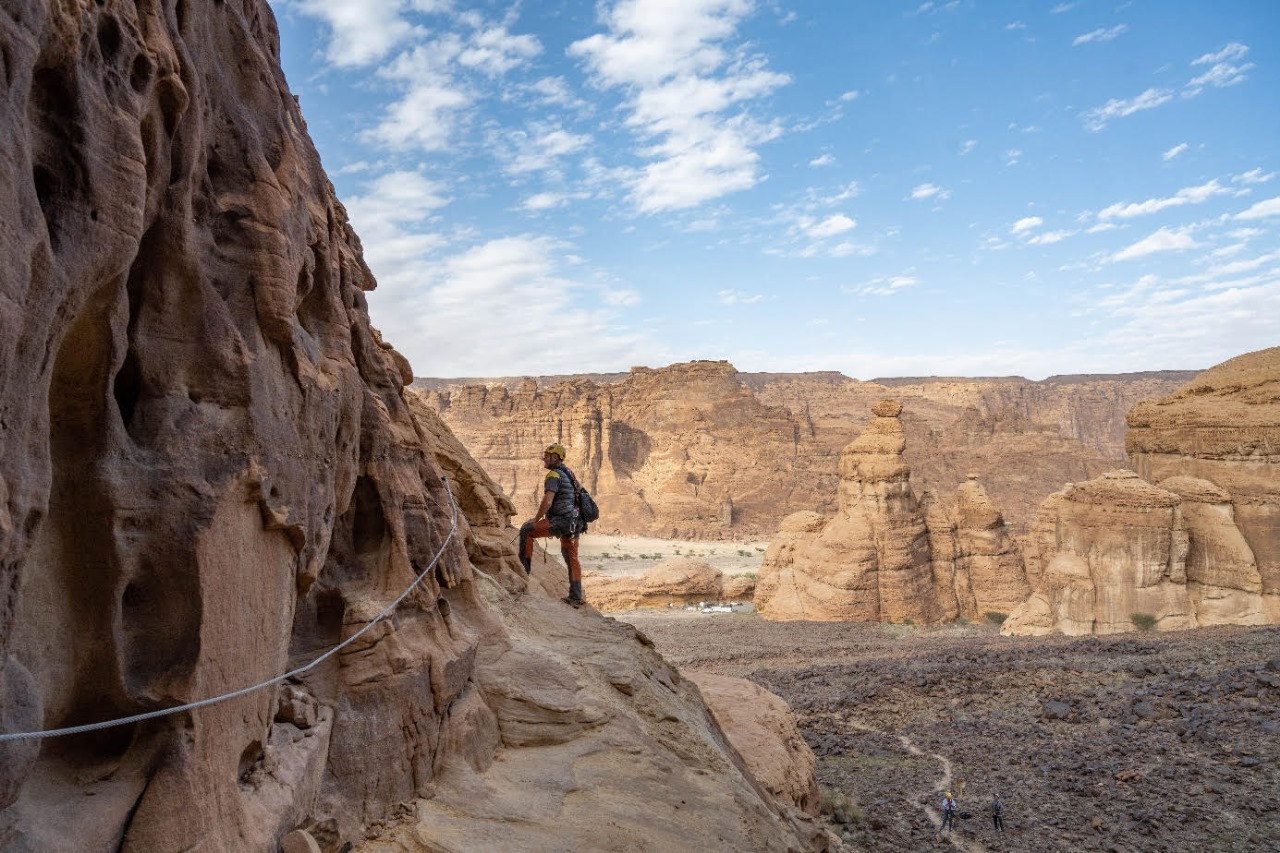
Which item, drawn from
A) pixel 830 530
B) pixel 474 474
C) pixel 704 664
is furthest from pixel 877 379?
pixel 474 474

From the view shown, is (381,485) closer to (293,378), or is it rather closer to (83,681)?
(293,378)

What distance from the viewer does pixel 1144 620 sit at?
20.8 meters

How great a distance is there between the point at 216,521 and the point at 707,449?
56.1 metres

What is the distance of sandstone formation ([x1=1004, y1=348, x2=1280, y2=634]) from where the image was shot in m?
20.4

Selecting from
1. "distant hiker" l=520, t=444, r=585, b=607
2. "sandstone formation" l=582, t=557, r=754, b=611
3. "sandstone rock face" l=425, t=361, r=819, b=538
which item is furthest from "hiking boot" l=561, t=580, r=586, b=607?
"sandstone rock face" l=425, t=361, r=819, b=538

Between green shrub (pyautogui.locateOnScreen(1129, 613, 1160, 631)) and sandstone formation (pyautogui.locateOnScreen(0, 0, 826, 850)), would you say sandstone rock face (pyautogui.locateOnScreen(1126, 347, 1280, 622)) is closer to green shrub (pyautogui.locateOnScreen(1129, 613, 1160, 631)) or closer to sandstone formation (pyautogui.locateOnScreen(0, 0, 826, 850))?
green shrub (pyautogui.locateOnScreen(1129, 613, 1160, 631))

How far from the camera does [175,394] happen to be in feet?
9.85

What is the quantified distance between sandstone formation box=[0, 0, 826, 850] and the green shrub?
1976 cm

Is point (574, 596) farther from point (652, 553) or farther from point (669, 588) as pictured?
point (652, 553)

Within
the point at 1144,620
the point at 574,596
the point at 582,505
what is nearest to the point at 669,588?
the point at 1144,620

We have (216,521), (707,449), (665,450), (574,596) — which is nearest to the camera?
(216,521)

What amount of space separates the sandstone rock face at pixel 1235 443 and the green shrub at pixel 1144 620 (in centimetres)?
250

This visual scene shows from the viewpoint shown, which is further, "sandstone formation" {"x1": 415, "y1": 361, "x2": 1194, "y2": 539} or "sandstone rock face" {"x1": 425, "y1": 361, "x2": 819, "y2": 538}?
"sandstone rock face" {"x1": 425, "y1": 361, "x2": 819, "y2": 538}

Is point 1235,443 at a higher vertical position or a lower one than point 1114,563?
higher
